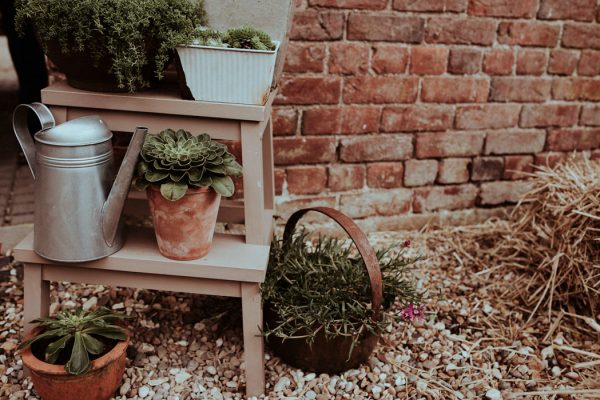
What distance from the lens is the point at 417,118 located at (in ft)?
6.97

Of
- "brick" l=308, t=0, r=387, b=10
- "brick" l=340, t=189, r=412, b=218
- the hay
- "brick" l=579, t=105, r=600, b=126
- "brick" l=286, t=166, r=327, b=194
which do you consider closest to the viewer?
the hay

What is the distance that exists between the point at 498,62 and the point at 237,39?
120cm

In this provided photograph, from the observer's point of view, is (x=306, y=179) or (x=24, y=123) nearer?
(x=24, y=123)

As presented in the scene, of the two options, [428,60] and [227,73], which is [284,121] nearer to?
[428,60]

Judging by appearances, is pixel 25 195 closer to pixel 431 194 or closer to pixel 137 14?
pixel 137 14

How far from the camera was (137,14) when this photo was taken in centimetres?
120

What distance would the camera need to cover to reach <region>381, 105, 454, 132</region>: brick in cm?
209

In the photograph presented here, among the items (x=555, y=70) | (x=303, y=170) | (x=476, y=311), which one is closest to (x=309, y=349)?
(x=476, y=311)

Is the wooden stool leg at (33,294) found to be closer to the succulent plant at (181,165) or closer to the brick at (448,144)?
the succulent plant at (181,165)

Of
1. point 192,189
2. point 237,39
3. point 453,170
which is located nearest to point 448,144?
point 453,170

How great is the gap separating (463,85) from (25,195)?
1869 mm

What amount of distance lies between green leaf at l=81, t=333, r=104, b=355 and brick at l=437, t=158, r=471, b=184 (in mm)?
1474

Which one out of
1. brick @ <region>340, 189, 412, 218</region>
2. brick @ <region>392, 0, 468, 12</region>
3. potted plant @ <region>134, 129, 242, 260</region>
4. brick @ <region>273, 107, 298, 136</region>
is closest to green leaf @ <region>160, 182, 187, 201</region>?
potted plant @ <region>134, 129, 242, 260</region>

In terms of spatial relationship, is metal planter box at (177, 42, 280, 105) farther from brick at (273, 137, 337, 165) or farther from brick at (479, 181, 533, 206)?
brick at (479, 181, 533, 206)
